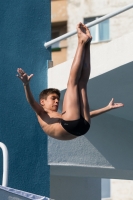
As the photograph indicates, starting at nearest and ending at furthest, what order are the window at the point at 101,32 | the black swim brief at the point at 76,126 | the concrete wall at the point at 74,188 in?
the black swim brief at the point at 76,126, the concrete wall at the point at 74,188, the window at the point at 101,32

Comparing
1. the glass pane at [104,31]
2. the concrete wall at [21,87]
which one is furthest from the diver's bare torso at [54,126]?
the glass pane at [104,31]

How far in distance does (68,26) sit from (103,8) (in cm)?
168

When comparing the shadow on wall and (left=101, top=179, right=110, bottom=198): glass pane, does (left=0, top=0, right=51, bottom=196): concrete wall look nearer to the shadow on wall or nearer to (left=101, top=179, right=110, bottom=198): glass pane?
the shadow on wall

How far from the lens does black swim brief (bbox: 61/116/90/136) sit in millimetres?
8250

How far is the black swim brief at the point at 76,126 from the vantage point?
8250 millimetres

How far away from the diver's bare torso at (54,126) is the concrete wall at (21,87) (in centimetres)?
129

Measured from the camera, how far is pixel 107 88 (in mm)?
10469

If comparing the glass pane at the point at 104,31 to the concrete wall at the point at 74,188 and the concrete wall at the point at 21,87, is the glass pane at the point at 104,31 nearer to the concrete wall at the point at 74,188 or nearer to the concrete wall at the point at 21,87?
the concrete wall at the point at 74,188

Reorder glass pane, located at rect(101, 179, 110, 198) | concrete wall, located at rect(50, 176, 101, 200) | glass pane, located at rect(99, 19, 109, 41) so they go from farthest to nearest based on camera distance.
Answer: glass pane, located at rect(99, 19, 109, 41) < glass pane, located at rect(101, 179, 110, 198) < concrete wall, located at rect(50, 176, 101, 200)

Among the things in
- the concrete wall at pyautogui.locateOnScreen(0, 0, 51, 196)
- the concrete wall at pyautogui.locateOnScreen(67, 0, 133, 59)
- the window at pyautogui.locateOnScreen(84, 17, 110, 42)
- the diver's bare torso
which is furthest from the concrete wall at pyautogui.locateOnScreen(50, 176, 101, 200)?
the window at pyautogui.locateOnScreen(84, 17, 110, 42)

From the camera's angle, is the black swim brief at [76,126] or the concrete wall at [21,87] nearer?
the black swim brief at [76,126]

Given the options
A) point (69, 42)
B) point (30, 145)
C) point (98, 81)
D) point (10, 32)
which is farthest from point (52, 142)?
point (69, 42)

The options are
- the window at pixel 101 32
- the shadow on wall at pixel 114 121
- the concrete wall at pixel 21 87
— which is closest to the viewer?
the concrete wall at pixel 21 87

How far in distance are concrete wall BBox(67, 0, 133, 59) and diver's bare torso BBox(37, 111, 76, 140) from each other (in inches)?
660
